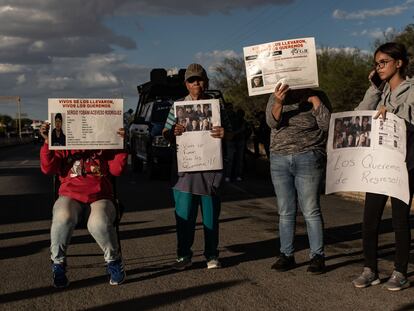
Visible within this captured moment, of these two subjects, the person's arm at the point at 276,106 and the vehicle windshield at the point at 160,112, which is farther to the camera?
the vehicle windshield at the point at 160,112

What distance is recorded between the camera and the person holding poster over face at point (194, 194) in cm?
559

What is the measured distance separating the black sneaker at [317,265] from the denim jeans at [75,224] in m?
1.74

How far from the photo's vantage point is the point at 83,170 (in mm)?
5289

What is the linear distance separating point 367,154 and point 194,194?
162 cm

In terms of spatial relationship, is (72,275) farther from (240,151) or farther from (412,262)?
(240,151)

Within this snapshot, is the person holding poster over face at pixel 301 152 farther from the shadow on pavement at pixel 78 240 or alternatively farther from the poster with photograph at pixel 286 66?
the shadow on pavement at pixel 78 240

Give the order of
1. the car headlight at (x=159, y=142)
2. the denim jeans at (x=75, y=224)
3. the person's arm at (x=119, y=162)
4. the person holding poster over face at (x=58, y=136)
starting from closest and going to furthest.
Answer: the denim jeans at (x=75, y=224) < the person holding poster over face at (x=58, y=136) < the person's arm at (x=119, y=162) < the car headlight at (x=159, y=142)

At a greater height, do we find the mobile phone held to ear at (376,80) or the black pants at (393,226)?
the mobile phone held to ear at (376,80)

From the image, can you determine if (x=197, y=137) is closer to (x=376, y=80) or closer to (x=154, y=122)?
(x=376, y=80)

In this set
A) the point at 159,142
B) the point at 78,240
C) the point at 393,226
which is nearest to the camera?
the point at 393,226

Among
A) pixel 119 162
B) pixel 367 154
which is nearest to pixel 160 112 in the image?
pixel 119 162

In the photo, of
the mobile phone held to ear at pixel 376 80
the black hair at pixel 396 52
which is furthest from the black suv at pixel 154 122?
the black hair at pixel 396 52

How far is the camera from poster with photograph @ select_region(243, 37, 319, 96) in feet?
16.9

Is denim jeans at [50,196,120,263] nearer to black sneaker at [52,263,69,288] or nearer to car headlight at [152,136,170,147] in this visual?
A: black sneaker at [52,263,69,288]
